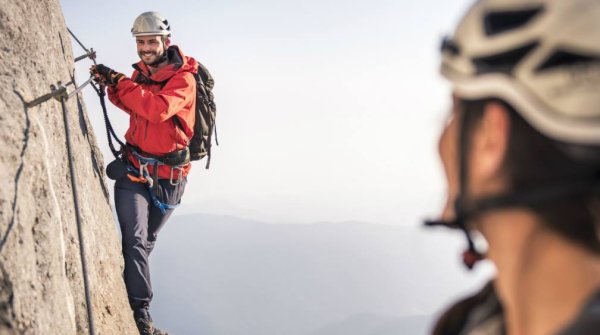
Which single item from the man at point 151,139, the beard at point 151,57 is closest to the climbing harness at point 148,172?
the man at point 151,139

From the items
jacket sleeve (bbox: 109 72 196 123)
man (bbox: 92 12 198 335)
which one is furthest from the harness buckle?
jacket sleeve (bbox: 109 72 196 123)

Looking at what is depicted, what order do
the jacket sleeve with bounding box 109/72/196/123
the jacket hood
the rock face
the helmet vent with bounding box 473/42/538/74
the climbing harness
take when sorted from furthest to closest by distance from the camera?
the climbing harness < the jacket hood < the jacket sleeve with bounding box 109/72/196/123 < the rock face < the helmet vent with bounding box 473/42/538/74

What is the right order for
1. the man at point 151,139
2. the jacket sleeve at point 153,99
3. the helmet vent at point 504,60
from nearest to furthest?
the helmet vent at point 504,60, the jacket sleeve at point 153,99, the man at point 151,139

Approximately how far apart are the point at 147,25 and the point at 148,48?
0.35 metres

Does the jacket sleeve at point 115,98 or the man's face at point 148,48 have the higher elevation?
the man's face at point 148,48

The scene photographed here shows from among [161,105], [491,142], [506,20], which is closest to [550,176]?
[491,142]

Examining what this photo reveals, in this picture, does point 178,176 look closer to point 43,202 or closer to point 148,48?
point 148,48

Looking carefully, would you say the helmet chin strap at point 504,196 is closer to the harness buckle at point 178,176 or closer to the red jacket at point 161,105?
the red jacket at point 161,105

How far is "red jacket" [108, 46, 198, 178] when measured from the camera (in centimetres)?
809

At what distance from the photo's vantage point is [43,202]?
636cm

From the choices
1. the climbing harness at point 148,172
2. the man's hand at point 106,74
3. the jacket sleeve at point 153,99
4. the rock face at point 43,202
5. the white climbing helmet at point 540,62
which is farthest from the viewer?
the climbing harness at point 148,172

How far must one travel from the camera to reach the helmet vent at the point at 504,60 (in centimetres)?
176

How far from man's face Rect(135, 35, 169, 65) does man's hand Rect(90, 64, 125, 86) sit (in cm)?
73

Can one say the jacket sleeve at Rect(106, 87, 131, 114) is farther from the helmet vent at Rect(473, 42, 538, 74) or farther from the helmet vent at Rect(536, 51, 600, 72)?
the helmet vent at Rect(536, 51, 600, 72)
